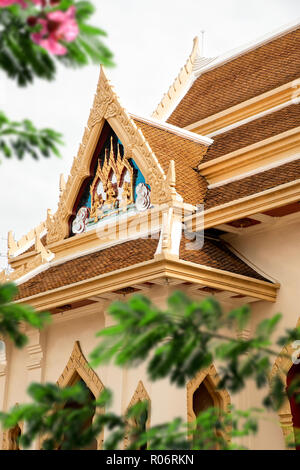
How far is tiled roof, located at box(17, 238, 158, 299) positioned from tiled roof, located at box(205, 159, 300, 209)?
98 cm

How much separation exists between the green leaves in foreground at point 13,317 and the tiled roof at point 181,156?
6.07 meters

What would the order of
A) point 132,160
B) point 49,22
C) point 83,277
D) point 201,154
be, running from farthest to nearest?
point 201,154 < point 132,160 < point 83,277 < point 49,22

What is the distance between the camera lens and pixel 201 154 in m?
9.66

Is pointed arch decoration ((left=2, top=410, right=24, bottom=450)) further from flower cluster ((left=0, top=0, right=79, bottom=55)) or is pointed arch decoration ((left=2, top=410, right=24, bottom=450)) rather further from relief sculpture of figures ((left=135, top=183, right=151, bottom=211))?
flower cluster ((left=0, top=0, right=79, bottom=55))

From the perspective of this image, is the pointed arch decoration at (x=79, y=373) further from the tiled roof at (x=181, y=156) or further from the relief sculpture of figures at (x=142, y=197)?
the tiled roof at (x=181, y=156)

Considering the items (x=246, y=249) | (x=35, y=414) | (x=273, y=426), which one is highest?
(x=246, y=249)

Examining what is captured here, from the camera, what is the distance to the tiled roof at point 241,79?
992cm

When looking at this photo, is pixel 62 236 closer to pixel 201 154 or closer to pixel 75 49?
pixel 201 154

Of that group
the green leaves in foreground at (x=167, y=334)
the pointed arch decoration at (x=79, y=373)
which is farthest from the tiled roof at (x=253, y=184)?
the green leaves in foreground at (x=167, y=334)

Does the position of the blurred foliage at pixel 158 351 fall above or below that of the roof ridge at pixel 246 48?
below

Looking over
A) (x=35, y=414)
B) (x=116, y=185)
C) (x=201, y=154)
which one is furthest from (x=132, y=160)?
(x=35, y=414)

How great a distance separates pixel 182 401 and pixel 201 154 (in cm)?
341

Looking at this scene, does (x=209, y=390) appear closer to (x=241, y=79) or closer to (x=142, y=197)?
(x=142, y=197)

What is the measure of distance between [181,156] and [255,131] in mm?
963
